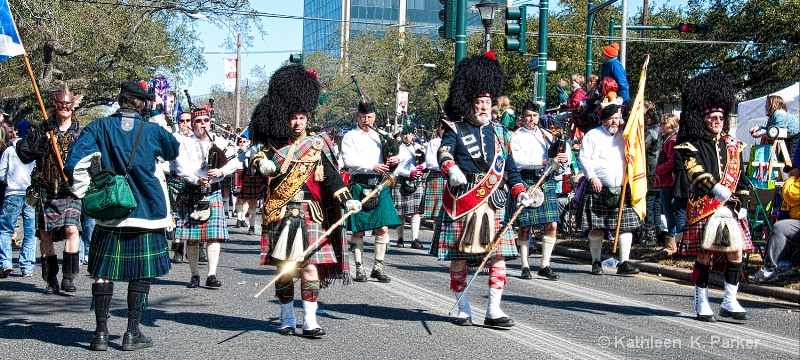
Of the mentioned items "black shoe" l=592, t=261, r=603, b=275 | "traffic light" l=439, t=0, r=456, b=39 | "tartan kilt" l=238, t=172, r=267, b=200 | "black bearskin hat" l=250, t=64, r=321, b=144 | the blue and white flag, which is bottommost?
"black shoe" l=592, t=261, r=603, b=275

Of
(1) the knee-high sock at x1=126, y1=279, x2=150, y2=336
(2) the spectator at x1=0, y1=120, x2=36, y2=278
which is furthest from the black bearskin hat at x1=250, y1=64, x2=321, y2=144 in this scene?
(2) the spectator at x1=0, y1=120, x2=36, y2=278

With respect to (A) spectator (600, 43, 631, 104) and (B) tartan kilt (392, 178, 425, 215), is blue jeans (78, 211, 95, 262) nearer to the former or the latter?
(B) tartan kilt (392, 178, 425, 215)

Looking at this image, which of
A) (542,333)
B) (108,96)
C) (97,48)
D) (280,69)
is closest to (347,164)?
(280,69)

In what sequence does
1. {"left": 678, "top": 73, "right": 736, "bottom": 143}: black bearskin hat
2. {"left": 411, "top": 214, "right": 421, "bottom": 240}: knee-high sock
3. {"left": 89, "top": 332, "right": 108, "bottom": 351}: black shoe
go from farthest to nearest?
{"left": 411, "top": 214, "right": 421, "bottom": 240}: knee-high sock → {"left": 678, "top": 73, "right": 736, "bottom": 143}: black bearskin hat → {"left": 89, "top": 332, "right": 108, "bottom": 351}: black shoe

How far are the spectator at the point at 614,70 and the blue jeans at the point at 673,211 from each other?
64.3 inches

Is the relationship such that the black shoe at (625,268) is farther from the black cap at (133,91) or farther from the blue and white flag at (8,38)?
the blue and white flag at (8,38)

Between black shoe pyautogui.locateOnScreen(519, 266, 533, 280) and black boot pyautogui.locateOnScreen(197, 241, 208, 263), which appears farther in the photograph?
black boot pyautogui.locateOnScreen(197, 241, 208, 263)

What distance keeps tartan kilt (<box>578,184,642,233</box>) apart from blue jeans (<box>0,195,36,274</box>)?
636 cm

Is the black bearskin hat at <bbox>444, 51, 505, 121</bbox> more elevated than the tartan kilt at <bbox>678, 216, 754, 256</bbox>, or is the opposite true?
the black bearskin hat at <bbox>444, 51, 505, 121</bbox>

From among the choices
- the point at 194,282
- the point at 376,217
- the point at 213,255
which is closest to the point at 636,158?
the point at 376,217

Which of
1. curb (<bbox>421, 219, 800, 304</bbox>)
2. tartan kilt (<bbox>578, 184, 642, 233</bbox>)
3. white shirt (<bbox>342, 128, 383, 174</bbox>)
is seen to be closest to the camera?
curb (<bbox>421, 219, 800, 304</bbox>)

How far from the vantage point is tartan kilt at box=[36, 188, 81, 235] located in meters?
9.22

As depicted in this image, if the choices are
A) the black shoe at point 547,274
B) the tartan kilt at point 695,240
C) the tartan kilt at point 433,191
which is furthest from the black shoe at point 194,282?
the tartan kilt at point 695,240

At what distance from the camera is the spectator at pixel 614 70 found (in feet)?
36.3
